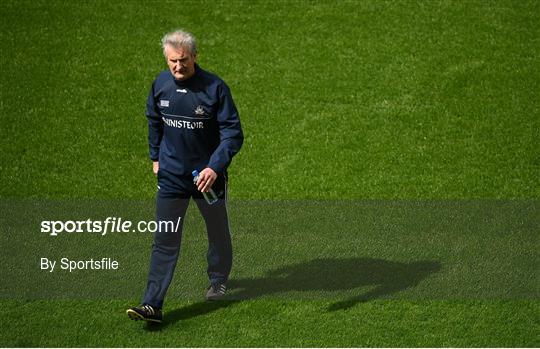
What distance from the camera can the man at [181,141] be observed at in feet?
28.3

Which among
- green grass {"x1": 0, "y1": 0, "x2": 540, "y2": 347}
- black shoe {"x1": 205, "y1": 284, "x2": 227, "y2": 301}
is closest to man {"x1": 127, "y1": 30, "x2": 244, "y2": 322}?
green grass {"x1": 0, "y1": 0, "x2": 540, "y2": 347}

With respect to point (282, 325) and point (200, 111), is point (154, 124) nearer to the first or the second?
point (200, 111)

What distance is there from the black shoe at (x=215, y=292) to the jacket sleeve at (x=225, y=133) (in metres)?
1.37

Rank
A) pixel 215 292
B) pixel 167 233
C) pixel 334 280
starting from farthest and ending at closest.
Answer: pixel 334 280, pixel 215 292, pixel 167 233

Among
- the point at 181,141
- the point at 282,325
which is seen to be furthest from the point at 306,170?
the point at 181,141

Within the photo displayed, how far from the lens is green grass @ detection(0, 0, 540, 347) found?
9.22m

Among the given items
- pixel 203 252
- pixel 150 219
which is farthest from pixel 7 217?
pixel 203 252

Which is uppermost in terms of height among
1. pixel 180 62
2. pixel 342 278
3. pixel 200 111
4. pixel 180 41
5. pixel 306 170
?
pixel 180 41

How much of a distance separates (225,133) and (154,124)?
27.9 inches

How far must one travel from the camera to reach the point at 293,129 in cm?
1338

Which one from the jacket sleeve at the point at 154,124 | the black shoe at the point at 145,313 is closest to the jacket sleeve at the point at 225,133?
the jacket sleeve at the point at 154,124

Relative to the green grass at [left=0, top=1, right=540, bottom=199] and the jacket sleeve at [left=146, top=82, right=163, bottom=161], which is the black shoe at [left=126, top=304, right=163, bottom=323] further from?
the green grass at [left=0, top=1, right=540, bottom=199]

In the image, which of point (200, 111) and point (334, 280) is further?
point (334, 280)

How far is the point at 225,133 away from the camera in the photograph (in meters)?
8.76
